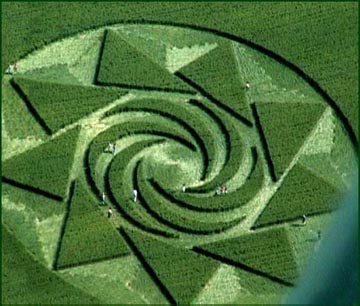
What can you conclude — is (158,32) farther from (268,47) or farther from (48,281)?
(48,281)

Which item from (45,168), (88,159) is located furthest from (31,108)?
(88,159)

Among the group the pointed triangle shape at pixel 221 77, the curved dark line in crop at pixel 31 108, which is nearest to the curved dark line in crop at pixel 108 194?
the curved dark line in crop at pixel 31 108

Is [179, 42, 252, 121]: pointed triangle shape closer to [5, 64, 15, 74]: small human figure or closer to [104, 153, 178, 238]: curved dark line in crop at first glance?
[104, 153, 178, 238]: curved dark line in crop

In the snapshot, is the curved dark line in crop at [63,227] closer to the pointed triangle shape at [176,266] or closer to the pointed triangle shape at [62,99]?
the pointed triangle shape at [176,266]

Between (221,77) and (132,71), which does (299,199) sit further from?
(132,71)

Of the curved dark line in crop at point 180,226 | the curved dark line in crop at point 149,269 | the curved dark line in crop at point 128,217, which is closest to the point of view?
the curved dark line in crop at point 149,269

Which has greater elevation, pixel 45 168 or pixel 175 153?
pixel 175 153
